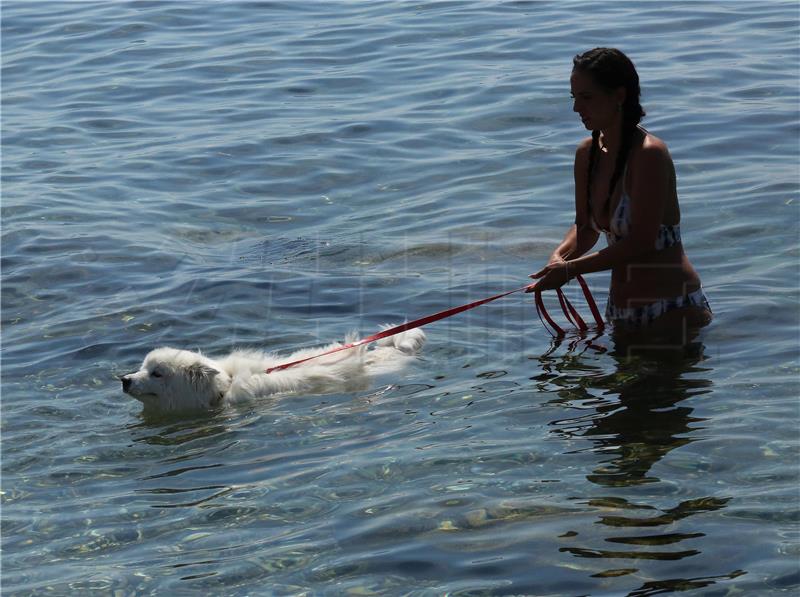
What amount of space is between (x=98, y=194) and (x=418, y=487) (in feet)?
26.3

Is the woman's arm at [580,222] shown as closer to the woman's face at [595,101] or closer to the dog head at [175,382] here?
the woman's face at [595,101]

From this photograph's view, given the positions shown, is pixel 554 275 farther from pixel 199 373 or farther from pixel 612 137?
pixel 199 373

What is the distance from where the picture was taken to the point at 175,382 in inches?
285

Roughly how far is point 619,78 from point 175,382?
3178 mm

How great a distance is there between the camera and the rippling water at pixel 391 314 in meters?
5.17

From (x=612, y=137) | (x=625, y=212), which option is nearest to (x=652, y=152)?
(x=612, y=137)

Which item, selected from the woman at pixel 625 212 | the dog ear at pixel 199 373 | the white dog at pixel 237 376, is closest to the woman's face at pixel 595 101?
the woman at pixel 625 212

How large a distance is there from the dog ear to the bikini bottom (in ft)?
8.20

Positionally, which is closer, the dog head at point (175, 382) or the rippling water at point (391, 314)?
the rippling water at point (391, 314)

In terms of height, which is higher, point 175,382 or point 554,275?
point 554,275

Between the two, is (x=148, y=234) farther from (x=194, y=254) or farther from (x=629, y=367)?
(x=629, y=367)

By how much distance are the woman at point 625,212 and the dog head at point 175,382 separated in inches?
83.3

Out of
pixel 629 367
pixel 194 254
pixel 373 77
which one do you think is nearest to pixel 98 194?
pixel 194 254

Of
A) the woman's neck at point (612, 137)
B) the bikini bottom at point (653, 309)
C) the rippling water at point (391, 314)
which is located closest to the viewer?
the rippling water at point (391, 314)
